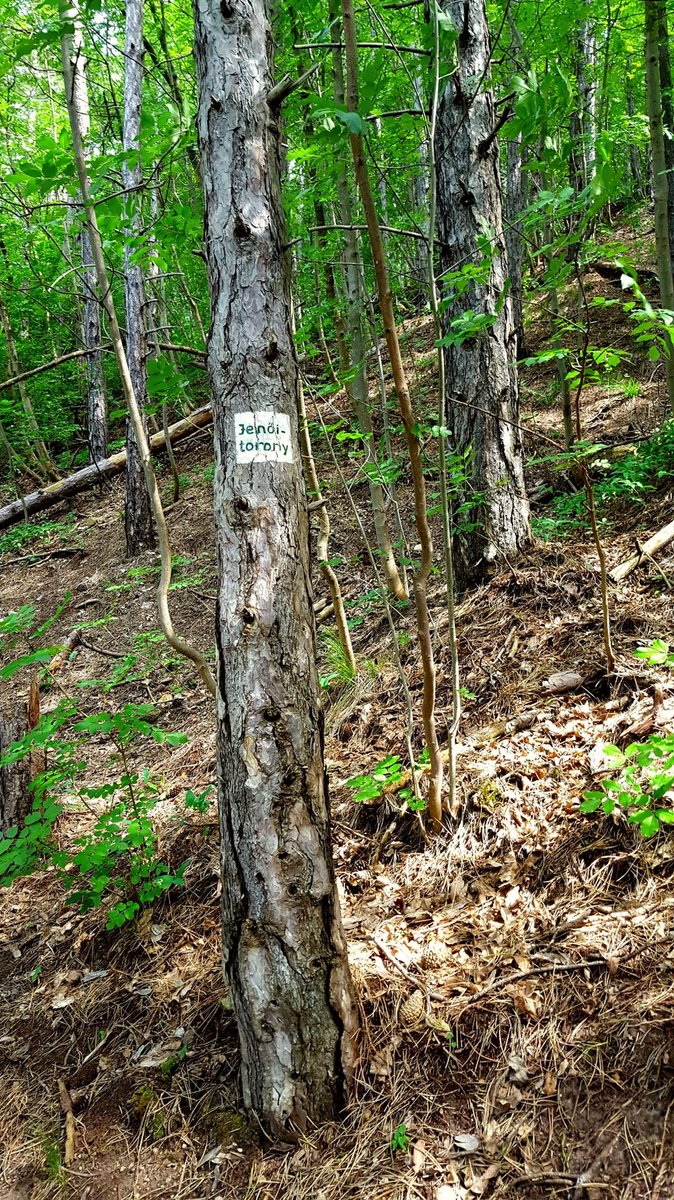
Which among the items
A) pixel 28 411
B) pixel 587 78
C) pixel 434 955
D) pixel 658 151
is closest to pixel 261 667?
pixel 434 955

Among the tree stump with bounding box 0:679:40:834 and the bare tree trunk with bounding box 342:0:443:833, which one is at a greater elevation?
the bare tree trunk with bounding box 342:0:443:833

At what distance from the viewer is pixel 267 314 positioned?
1.89 meters

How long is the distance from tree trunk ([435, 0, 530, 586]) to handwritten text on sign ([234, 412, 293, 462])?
190 cm

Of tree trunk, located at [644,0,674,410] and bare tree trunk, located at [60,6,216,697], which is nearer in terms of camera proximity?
bare tree trunk, located at [60,6,216,697]

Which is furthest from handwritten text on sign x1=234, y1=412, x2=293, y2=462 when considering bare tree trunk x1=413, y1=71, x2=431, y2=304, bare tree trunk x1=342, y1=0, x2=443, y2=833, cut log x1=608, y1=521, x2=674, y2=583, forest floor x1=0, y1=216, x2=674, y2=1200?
cut log x1=608, y1=521, x2=674, y2=583

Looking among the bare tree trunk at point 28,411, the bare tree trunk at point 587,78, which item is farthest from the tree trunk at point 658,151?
the bare tree trunk at point 28,411

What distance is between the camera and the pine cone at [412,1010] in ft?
6.57

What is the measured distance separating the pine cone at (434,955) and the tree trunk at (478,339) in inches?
83.6

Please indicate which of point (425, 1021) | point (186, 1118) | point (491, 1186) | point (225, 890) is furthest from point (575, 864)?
point (186, 1118)

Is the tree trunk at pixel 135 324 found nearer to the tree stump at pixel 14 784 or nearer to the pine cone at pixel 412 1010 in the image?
the tree stump at pixel 14 784

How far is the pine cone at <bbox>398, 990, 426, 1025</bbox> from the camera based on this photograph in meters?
2.00

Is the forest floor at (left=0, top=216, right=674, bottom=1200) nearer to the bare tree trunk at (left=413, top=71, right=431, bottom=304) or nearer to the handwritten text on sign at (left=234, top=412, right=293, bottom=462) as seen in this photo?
the handwritten text on sign at (left=234, top=412, right=293, bottom=462)

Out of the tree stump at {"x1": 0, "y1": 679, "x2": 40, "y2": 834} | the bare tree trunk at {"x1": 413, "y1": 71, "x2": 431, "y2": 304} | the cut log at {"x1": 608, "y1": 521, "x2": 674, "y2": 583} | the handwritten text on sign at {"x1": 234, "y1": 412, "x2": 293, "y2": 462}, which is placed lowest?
the tree stump at {"x1": 0, "y1": 679, "x2": 40, "y2": 834}

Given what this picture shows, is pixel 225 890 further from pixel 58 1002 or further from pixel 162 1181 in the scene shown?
pixel 58 1002
